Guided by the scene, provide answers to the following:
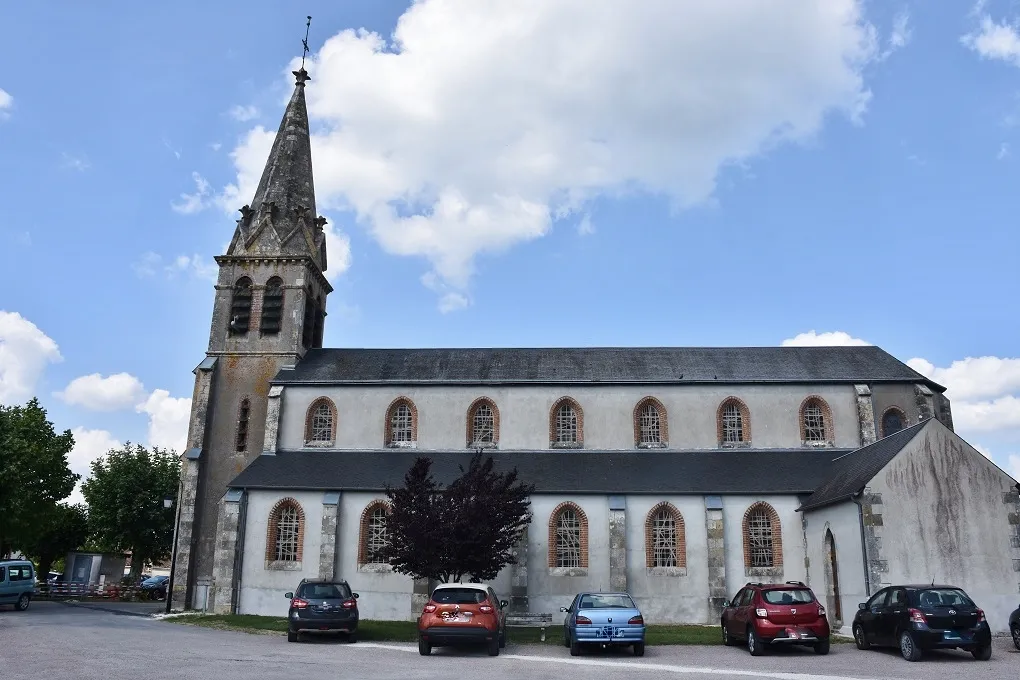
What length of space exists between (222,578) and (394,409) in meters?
9.14

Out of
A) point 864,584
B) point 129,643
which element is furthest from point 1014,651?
point 129,643

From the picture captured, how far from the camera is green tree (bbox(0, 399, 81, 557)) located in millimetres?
29609

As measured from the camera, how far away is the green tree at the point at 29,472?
29.6 m

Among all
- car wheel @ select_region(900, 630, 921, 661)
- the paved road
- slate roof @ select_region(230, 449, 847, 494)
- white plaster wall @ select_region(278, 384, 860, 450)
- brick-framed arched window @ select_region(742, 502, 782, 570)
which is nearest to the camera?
the paved road

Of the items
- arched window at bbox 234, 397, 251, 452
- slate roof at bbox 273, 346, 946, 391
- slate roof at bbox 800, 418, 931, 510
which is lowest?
slate roof at bbox 800, 418, 931, 510

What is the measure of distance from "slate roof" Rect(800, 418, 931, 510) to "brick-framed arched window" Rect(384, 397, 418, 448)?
15.3 meters

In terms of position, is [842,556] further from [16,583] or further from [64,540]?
[64,540]

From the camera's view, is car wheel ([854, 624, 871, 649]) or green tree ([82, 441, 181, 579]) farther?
green tree ([82, 441, 181, 579])

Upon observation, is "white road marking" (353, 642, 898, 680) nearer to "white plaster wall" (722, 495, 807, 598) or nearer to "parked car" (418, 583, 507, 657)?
"parked car" (418, 583, 507, 657)

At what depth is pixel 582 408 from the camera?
103ft

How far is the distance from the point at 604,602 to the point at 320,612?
24.3 feet

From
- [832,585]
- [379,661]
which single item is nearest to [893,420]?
[832,585]

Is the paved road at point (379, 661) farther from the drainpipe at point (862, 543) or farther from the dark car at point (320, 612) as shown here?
the drainpipe at point (862, 543)

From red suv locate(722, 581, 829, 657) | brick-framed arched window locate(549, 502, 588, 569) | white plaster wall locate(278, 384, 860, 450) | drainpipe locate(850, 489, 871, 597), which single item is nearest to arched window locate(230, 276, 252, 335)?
white plaster wall locate(278, 384, 860, 450)
